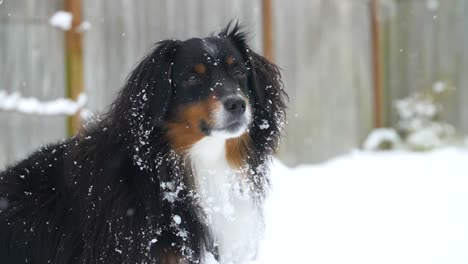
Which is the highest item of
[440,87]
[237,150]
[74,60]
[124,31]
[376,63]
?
[124,31]

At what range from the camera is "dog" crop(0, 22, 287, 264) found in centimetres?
309

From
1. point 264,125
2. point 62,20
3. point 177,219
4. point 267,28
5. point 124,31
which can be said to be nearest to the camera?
point 177,219

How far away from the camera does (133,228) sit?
120 inches

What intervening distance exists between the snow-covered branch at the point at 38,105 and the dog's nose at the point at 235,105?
8.24 ft

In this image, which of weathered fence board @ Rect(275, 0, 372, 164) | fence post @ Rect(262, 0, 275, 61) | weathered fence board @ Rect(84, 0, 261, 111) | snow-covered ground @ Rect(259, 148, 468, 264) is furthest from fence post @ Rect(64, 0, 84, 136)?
weathered fence board @ Rect(275, 0, 372, 164)

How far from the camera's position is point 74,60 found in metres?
5.17

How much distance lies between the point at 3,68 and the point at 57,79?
0.47 meters

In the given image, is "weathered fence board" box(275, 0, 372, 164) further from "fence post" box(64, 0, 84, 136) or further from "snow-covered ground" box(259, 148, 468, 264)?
"fence post" box(64, 0, 84, 136)

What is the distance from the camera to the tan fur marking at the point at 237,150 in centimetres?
335

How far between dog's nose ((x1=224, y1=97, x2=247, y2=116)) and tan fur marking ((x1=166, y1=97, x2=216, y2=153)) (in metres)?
0.08

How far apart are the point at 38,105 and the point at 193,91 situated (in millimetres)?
2315

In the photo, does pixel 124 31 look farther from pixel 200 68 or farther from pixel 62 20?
pixel 200 68

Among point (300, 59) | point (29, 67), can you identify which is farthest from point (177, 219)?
point (300, 59)

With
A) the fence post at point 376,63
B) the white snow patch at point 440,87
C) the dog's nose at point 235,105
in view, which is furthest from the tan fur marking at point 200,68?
the white snow patch at point 440,87
